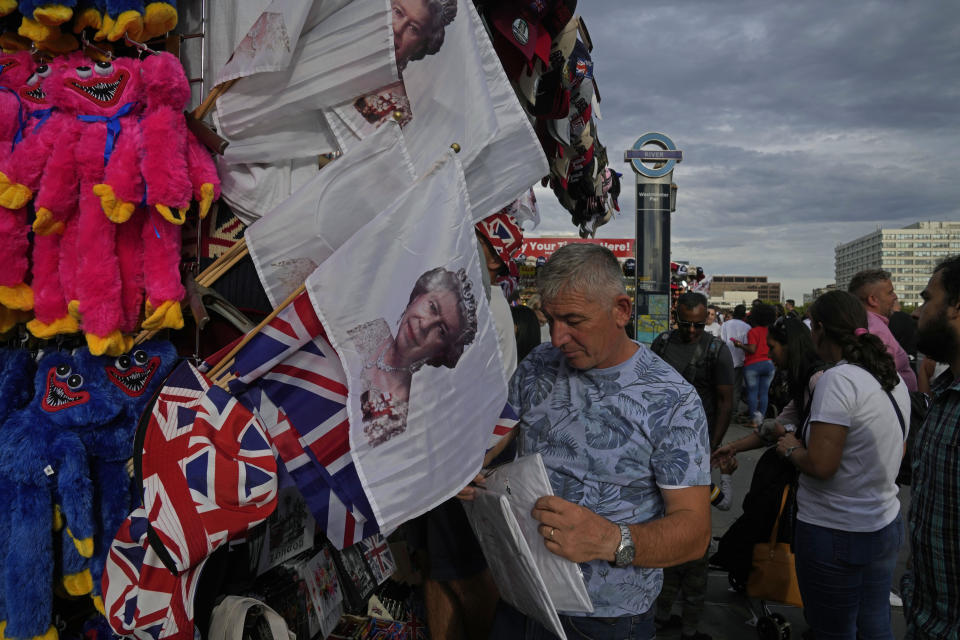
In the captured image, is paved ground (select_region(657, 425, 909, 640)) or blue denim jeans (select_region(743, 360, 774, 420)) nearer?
paved ground (select_region(657, 425, 909, 640))

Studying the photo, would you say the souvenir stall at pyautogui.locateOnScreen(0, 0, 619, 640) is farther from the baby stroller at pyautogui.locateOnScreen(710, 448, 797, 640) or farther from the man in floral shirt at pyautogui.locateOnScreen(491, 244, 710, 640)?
the baby stroller at pyautogui.locateOnScreen(710, 448, 797, 640)

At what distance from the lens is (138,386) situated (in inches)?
58.7

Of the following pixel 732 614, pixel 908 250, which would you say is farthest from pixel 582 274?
pixel 908 250

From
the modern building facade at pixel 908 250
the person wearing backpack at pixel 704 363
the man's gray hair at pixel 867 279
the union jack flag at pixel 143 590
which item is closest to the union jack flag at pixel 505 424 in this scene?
the union jack flag at pixel 143 590

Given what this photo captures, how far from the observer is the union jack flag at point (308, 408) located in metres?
1.35

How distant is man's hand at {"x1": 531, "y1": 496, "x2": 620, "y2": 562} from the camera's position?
4.89 feet

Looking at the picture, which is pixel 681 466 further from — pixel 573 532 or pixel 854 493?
pixel 854 493

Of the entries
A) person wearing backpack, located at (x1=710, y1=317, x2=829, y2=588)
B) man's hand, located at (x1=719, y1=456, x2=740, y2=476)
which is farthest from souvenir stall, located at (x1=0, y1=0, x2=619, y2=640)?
person wearing backpack, located at (x1=710, y1=317, x2=829, y2=588)

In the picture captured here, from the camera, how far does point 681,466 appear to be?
5.33 ft

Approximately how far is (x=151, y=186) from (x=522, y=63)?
4.47 ft

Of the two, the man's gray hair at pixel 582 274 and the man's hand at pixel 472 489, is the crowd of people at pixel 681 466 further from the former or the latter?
the man's hand at pixel 472 489

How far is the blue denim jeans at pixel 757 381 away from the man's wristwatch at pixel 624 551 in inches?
330

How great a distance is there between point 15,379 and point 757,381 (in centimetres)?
937

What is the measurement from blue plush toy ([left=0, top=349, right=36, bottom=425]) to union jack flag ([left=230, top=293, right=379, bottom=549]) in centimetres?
56
